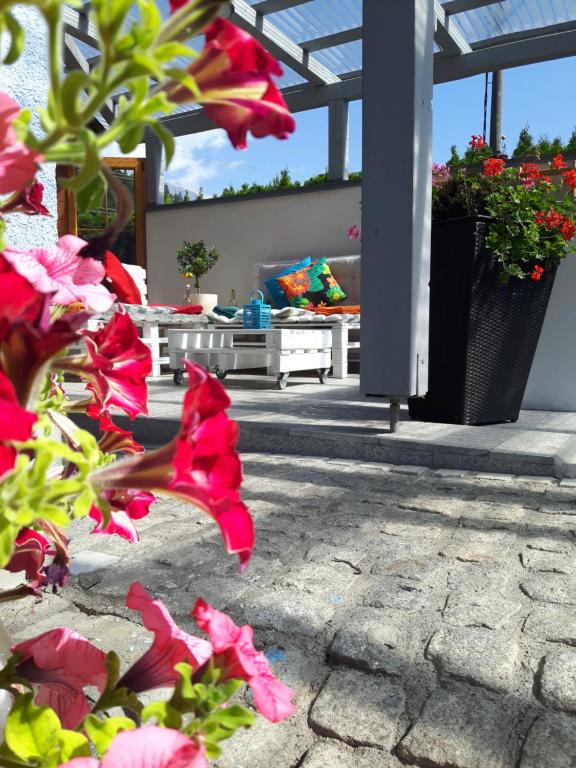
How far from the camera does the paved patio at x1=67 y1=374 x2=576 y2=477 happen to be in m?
2.59

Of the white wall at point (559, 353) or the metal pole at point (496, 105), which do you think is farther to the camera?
the metal pole at point (496, 105)

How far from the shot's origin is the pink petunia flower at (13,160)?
27 centimetres

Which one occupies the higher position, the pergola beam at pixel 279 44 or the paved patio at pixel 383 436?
the pergola beam at pixel 279 44

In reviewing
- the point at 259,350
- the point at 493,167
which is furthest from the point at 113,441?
the point at 259,350

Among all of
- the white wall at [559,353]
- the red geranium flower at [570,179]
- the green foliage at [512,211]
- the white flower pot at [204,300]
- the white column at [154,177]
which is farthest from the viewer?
the white column at [154,177]

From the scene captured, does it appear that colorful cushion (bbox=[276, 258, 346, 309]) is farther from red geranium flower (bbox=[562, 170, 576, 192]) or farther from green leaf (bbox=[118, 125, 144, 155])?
green leaf (bbox=[118, 125, 144, 155])

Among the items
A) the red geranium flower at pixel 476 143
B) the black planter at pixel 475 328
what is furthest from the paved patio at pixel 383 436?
the red geranium flower at pixel 476 143

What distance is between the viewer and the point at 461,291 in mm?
2965

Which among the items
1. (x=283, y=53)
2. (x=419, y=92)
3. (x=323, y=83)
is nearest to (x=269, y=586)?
(x=419, y=92)

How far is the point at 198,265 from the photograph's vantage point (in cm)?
813

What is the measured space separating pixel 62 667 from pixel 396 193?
2.55 meters

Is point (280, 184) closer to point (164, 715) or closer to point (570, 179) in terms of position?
point (570, 179)

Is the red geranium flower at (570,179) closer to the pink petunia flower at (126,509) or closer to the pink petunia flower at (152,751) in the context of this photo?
the pink petunia flower at (126,509)

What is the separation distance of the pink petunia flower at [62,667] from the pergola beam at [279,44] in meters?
6.38
